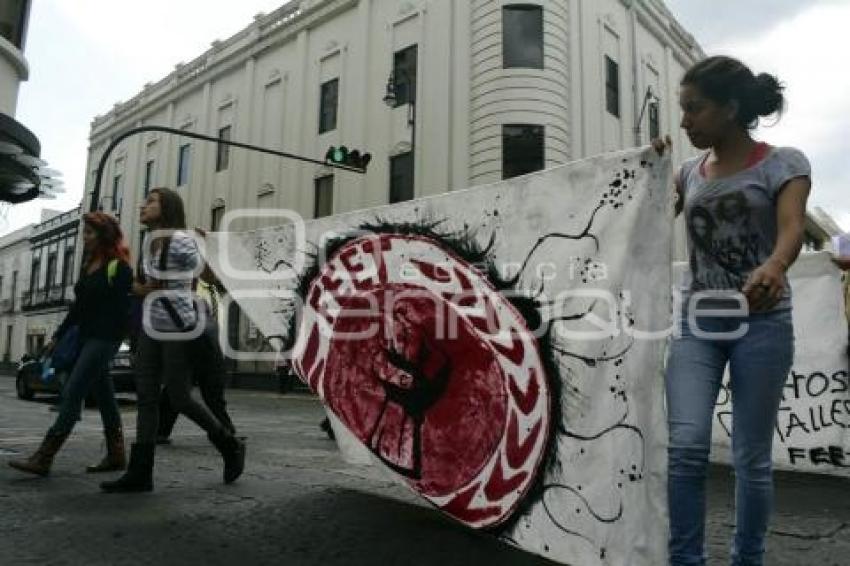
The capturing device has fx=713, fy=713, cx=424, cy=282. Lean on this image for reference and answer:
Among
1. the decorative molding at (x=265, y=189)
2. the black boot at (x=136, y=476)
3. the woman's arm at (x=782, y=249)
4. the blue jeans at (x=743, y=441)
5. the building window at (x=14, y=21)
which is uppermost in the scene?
the decorative molding at (x=265, y=189)

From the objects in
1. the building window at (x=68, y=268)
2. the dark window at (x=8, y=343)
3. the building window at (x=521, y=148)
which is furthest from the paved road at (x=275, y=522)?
the dark window at (x=8, y=343)

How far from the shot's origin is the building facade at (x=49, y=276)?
37969mm

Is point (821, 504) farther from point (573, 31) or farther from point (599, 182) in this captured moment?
point (573, 31)

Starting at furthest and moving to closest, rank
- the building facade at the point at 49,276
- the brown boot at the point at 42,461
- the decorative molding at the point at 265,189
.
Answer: the building facade at the point at 49,276 < the decorative molding at the point at 265,189 < the brown boot at the point at 42,461

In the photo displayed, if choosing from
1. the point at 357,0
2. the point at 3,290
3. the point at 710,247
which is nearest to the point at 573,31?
the point at 357,0

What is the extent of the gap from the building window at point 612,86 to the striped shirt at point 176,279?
1689cm

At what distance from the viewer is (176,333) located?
13.4 feet

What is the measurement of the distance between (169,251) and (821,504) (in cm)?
411

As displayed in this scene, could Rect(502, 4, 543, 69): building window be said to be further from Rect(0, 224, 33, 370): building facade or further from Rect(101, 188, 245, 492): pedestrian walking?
Rect(0, 224, 33, 370): building facade

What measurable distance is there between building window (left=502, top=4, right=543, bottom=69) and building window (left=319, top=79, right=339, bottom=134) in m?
6.06

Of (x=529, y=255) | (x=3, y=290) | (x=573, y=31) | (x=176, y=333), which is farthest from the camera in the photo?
(x=3, y=290)

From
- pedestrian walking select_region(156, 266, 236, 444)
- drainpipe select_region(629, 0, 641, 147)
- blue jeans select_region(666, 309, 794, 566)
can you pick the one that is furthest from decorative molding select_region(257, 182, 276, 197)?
blue jeans select_region(666, 309, 794, 566)

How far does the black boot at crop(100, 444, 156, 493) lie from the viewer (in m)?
3.93

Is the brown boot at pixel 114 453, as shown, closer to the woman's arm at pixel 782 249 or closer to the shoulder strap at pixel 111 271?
the shoulder strap at pixel 111 271
